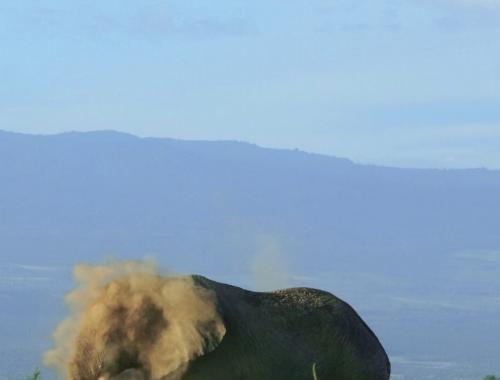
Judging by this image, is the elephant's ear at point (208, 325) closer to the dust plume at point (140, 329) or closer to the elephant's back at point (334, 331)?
the dust plume at point (140, 329)

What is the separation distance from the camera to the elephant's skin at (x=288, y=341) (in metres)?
13.4

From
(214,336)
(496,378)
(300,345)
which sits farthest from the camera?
(496,378)

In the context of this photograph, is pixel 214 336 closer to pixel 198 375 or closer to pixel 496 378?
pixel 198 375

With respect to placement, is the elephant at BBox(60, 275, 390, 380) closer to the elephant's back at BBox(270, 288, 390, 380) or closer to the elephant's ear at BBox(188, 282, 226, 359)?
the elephant's ear at BBox(188, 282, 226, 359)

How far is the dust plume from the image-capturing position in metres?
13.1

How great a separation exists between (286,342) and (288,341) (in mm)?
37

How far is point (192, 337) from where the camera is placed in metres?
13.1

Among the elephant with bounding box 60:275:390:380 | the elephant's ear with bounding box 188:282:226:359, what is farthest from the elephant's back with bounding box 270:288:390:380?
the elephant's ear with bounding box 188:282:226:359

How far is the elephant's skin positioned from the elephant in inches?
0.4

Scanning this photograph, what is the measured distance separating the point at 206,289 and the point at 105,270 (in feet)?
3.22

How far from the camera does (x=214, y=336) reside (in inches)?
518

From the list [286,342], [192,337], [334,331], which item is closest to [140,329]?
[192,337]

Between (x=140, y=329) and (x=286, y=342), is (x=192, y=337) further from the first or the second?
(x=286, y=342)

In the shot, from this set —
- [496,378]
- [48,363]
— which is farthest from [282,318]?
[496,378]
